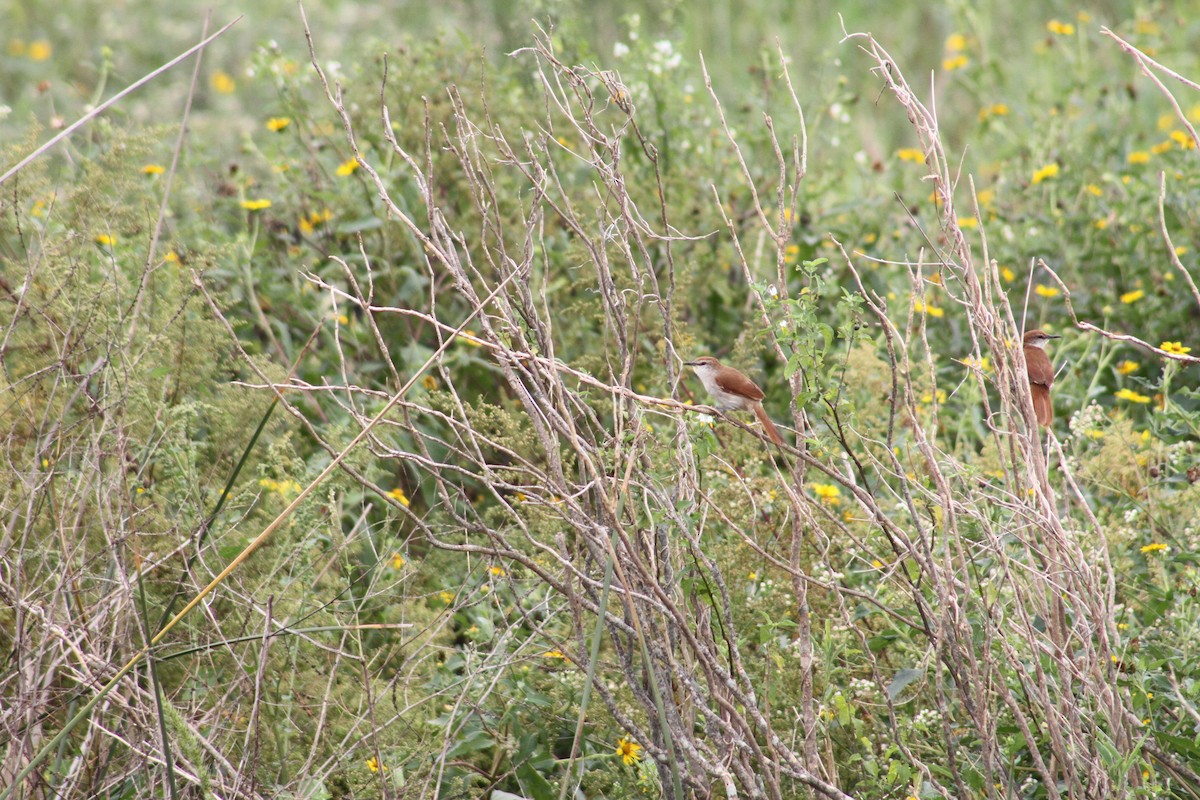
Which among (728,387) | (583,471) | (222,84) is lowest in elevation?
(222,84)

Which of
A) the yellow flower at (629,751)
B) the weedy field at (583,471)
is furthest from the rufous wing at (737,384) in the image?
the yellow flower at (629,751)

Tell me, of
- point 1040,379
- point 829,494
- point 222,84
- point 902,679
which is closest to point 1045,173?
point 1040,379

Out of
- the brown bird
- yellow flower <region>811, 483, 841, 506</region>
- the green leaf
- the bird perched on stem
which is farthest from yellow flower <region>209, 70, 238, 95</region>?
the green leaf

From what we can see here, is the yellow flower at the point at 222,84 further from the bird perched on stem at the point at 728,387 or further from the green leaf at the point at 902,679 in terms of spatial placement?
the green leaf at the point at 902,679

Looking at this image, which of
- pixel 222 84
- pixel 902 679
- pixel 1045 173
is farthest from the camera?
pixel 222 84

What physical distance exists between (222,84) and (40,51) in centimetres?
130

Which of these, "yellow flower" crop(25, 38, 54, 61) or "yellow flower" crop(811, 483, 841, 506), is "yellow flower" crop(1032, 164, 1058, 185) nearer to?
"yellow flower" crop(811, 483, 841, 506)

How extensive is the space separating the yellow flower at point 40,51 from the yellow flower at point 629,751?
7486 millimetres

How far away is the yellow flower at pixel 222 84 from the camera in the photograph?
836 cm

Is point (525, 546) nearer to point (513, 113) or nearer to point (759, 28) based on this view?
point (513, 113)

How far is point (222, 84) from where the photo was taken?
8383 millimetres

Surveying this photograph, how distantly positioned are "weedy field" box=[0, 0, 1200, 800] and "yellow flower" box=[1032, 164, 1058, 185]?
17 mm

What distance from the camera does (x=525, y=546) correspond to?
3.29 metres

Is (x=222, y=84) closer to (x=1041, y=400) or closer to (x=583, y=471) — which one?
(x=1041, y=400)
